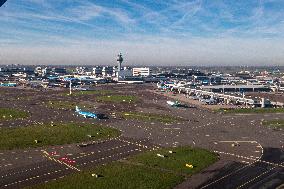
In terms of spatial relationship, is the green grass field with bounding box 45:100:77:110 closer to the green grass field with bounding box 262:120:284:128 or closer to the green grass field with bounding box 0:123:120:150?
the green grass field with bounding box 0:123:120:150

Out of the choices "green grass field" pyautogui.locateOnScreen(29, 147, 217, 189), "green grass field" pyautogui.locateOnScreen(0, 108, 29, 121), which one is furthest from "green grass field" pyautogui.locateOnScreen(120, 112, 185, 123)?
"green grass field" pyautogui.locateOnScreen(29, 147, 217, 189)

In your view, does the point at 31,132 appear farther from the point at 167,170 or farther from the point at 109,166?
the point at 167,170

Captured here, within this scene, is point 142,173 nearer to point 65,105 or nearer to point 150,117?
point 150,117

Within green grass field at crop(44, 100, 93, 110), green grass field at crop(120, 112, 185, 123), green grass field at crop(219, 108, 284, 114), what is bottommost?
green grass field at crop(44, 100, 93, 110)

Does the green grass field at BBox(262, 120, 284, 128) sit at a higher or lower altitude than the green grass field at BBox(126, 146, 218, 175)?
lower

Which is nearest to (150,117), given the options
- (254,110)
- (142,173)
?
(254,110)

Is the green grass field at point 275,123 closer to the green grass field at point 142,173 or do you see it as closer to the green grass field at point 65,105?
the green grass field at point 142,173
